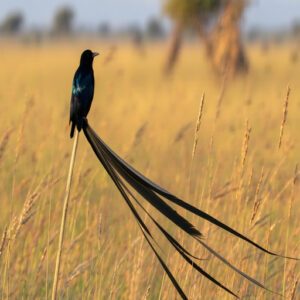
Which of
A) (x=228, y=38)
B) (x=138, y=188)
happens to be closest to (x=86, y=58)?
(x=138, y=188)

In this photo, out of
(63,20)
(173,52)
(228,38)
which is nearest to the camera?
(228,38)

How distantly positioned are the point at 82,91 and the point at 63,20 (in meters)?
73.9

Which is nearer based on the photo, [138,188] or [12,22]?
[138,188]

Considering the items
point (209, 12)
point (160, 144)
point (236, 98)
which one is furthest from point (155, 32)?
point (160, 144)

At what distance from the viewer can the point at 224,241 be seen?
411 centimetres

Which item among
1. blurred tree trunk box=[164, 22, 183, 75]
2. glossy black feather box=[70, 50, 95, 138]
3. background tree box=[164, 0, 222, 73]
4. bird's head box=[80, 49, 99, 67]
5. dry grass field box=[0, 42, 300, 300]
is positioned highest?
background tree box=[164, 0, 222, 73]

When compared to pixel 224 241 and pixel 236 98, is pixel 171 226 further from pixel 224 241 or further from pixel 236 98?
pixel 236 98

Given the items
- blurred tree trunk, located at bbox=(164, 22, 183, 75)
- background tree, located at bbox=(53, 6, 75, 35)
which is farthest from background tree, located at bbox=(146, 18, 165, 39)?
blurred tree trunk, located at bbox=(164, 22, 183, 75)

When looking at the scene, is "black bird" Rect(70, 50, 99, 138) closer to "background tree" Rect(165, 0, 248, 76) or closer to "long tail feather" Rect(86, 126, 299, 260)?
"long tail feather" Rect(86, 126, 299, 260)

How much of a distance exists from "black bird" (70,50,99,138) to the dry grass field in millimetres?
476

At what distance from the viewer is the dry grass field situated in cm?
305

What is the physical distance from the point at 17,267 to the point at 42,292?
29 centimetres

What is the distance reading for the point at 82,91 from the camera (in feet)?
6.90

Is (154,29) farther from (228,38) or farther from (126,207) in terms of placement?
(126,207)
